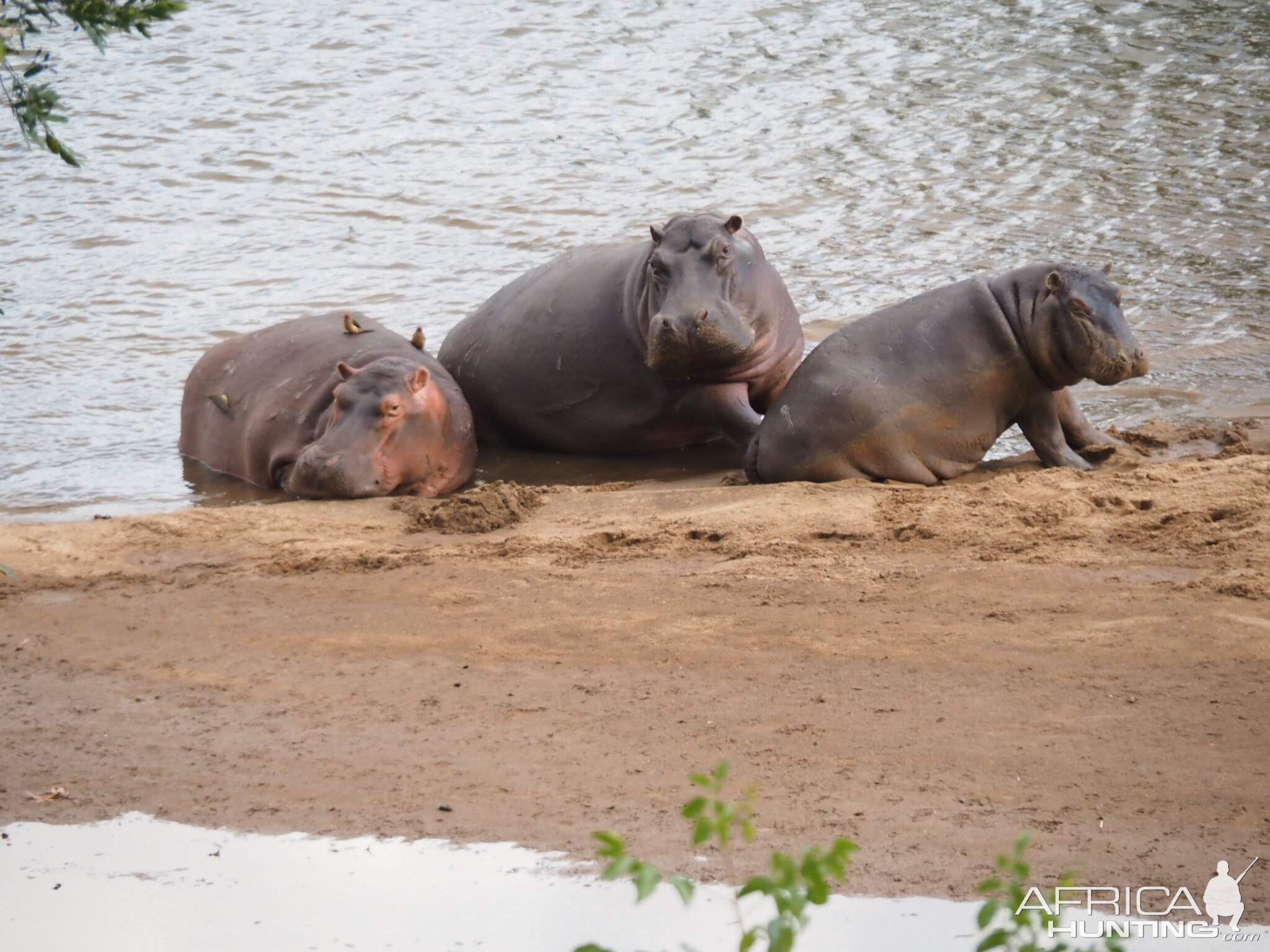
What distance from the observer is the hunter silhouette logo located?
3.07 metres

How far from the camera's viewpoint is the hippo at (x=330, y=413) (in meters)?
7.10

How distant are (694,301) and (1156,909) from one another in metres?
4.39

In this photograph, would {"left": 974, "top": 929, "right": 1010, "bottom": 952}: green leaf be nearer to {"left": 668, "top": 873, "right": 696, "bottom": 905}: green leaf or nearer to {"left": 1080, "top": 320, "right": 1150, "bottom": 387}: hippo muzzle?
{"left": 668, "top": 873, "right": 696, "bottom": 905}: green leaf

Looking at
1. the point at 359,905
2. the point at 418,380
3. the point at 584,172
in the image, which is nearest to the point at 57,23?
the point at 359,905

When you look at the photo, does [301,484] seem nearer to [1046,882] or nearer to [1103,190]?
[1046,882]

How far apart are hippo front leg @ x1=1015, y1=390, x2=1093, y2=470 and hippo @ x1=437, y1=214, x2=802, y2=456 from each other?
1340 millimetres

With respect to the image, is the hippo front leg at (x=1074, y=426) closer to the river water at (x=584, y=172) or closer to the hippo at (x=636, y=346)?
the river water at (x=584, y=172)

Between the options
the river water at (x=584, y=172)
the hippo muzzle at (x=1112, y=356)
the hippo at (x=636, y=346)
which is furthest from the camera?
the river water at (x=584, y=172)

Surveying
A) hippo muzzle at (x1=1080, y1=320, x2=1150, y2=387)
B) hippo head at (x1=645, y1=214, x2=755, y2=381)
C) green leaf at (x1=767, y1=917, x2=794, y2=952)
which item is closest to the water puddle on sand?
green leaf at (x1=767, y1=917, x2=794, y2=952)

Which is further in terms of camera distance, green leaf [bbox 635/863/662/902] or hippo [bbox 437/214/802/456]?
hippo [bbox 437/214/802/456]

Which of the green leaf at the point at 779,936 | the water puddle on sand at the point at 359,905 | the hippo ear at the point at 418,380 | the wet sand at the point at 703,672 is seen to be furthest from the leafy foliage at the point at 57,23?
the hippo ear at the point at 418,380

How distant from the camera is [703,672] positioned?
176 inches

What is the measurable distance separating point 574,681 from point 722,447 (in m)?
3.59

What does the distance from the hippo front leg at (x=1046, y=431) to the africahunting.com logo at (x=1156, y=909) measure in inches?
141
